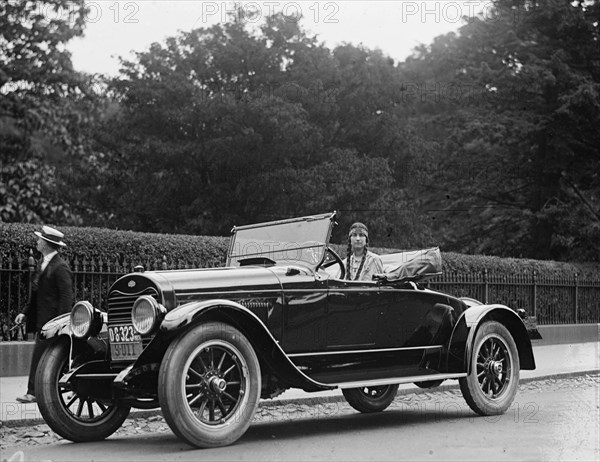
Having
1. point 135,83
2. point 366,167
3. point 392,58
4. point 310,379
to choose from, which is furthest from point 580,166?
point 310,379

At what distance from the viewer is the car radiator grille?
313 inches

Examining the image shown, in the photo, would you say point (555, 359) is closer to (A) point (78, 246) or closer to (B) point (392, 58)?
(A) point (78, 246)

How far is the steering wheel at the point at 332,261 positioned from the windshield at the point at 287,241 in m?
0.09

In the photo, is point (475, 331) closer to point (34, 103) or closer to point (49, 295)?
point (49, 295)

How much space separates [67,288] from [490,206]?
25378 mm

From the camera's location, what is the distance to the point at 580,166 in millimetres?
30234

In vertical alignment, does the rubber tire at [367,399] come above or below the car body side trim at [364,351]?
below

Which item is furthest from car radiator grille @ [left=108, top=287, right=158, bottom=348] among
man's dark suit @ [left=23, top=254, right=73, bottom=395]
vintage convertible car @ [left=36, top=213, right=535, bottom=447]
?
man's dark suit @ [left=23, top=254, right=73, bottom=395]

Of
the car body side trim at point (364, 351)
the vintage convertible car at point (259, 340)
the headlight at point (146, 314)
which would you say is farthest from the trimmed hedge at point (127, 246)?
the car body side trim at point (364, 351)

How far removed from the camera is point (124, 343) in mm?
7969

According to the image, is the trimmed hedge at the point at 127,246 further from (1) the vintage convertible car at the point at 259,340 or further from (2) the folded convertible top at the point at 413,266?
(2) the folded convertible top at the point at 413,266

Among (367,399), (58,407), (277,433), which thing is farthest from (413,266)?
(58,407)

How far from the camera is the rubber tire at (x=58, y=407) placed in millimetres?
8156

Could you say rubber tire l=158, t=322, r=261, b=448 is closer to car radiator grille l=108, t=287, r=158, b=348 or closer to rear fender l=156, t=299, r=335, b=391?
rear fender l=156, t=299, r=335, b=391
